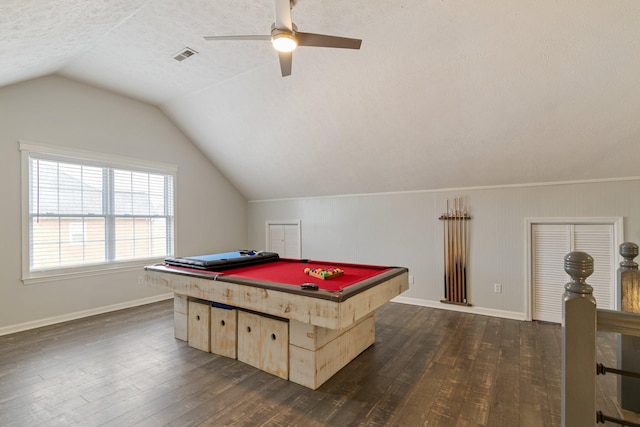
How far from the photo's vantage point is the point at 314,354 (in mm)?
2412

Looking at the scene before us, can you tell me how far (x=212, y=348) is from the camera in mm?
3092

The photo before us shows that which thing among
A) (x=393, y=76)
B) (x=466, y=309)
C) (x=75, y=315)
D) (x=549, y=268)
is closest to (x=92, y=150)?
A: (x=75, y=315)

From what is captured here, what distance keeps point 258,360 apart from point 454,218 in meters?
3.28

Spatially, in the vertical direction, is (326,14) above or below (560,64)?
above

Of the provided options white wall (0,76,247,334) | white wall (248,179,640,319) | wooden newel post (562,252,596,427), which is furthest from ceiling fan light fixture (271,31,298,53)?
white wall (0,76,247,334)

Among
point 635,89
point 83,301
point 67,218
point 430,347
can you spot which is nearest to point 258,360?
point 430,347

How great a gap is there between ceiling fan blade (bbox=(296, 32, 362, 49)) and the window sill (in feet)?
13.9

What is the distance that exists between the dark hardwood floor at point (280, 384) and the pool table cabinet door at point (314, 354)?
76 millimetres

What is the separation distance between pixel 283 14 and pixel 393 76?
1.65m

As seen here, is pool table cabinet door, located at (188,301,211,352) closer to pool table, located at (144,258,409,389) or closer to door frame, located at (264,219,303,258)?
pool table, located at (144,258,409,389)

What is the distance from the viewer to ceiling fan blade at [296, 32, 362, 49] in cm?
210

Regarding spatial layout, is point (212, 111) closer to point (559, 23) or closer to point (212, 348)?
point (212, 348)

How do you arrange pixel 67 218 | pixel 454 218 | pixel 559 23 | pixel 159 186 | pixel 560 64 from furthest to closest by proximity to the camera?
pixel 159 186, pixel 454 218, pixel 67 218, pixel 560 64, pixel 559 23

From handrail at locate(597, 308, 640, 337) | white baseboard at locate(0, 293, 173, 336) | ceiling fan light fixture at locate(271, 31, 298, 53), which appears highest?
ceiling fan light fixture at locate(271, 31, 298, 53)
